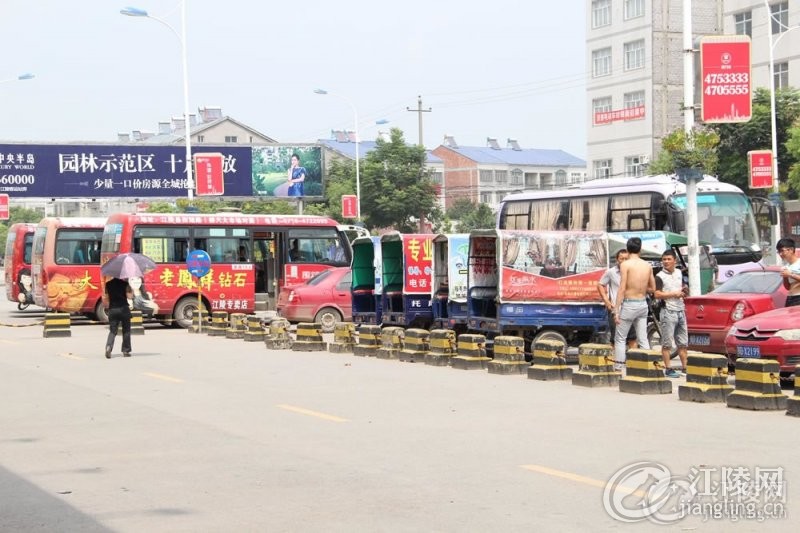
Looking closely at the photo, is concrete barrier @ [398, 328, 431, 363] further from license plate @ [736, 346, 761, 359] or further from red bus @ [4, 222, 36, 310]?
red bus @ [4, 222, 36, 310]

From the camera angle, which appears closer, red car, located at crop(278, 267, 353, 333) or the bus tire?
red car, located at crop(278, 267, 353, 333)

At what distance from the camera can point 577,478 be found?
8289mm

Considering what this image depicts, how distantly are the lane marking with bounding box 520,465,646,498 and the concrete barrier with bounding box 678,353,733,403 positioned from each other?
14.4ft

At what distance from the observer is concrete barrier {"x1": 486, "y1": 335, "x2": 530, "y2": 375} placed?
1605 cm

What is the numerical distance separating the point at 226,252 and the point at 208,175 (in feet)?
61.9

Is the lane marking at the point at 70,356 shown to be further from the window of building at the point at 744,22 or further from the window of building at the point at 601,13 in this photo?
the window of building at the point at 601,13

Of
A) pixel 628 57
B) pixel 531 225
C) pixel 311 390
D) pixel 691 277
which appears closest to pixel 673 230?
pixel 531 225

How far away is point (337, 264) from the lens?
3222 cm

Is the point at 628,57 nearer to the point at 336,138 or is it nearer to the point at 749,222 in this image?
the point at 749,222

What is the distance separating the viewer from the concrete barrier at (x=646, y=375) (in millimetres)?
13375

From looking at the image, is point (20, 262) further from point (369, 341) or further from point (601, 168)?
point (601, 168)

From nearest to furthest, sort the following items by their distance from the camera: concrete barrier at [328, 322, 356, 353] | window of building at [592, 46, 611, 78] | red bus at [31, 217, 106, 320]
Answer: concrete barrier at [328, 322, 356, 353] < red bus at [31, 217, 106, 320] < window of building at [592, 46, 611, 78]

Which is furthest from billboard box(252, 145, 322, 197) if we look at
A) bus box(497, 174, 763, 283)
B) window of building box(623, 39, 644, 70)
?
bus box(497, 174, 763, 283)

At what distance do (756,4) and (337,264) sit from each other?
116 ft
